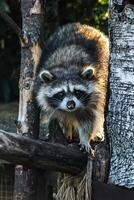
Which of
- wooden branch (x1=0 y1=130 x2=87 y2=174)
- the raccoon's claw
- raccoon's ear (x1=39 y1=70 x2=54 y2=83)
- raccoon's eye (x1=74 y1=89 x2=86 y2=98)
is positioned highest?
raccoon's ear (x1=39 y1=70 x2=54 y2=83)

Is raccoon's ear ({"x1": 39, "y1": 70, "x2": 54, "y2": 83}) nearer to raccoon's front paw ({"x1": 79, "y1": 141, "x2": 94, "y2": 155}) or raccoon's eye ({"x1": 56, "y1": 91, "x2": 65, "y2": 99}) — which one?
raccoon's eye ({"x1": 56, "y1": 91, "x2": 65, "y2": 99})

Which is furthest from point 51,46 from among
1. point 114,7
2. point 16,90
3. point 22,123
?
point 16,90

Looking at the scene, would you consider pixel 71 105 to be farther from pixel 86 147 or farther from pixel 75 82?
pixel 86 147

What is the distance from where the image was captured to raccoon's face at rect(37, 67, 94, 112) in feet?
15.1

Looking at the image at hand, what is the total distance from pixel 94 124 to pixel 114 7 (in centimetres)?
156

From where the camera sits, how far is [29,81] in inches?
165

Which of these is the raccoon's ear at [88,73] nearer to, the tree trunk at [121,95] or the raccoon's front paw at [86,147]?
the raccoon's front paw at [86,147]

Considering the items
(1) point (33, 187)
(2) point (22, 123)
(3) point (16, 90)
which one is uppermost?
(3) point (16, 90)

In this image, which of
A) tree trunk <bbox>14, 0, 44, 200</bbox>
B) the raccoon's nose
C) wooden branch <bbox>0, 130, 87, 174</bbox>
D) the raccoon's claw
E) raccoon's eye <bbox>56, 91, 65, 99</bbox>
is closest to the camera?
wooden branch <bbox>0, 130, 87, 174</bbox>

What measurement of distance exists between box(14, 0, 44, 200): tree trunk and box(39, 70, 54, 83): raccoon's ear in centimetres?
39

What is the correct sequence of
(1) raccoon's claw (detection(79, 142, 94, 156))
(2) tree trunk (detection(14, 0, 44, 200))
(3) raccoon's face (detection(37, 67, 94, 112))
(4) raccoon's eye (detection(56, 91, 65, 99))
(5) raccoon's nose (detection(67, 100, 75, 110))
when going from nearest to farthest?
(1) raccoon's claw (detection(79, 142, 94, 156))
(2) tree trunk (detection(14, 0, 44, 200))
(5) raccoon's nose (detection(67, 100, 75, 110))
(3) raccoon's face (detection(37, 67, 94, 112))
(4) raccoon's eye (detection(56, 91, 65, 99))

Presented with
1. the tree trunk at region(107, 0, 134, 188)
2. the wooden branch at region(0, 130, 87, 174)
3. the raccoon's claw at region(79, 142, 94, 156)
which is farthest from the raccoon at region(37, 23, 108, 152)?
the tree trunk at region(107, 0, 134, 188)

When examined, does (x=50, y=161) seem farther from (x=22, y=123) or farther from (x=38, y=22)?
(x=38, y=22)

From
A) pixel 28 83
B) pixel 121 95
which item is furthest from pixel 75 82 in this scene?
pixel 121 95
